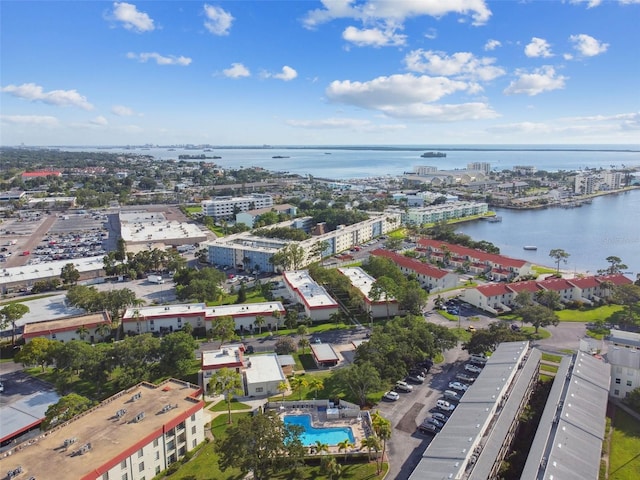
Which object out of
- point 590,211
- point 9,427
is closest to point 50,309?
point 9,427

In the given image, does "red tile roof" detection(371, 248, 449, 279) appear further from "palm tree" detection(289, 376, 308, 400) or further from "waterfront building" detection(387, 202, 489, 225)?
"waterfront building" detection(387, 202, 489, 225)

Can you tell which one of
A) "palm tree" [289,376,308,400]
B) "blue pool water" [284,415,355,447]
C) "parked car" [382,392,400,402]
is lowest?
"blue pool water" [284,415,355,447]

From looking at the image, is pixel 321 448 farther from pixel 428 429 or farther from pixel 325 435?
pixel 428 429

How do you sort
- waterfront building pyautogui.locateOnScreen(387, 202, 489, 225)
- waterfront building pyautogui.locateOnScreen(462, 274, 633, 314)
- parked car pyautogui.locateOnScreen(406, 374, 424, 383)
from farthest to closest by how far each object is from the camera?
waterfront building pyautogui.locateOnScreen(387, 202, 489, 225)
waterfront building pyautogui.locateOnScreen(462, 274, 633, 314)
parked car pyautogui.locateOnScreen(406, 374, 424, 383)

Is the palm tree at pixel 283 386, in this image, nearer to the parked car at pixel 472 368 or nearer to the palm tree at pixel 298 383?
the palm tree at pixel 298 383

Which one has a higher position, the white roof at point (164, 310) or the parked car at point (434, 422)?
the white roof at point (164, 310)

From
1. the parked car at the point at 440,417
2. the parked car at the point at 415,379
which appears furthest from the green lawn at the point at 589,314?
the parked car at the point at 440,417

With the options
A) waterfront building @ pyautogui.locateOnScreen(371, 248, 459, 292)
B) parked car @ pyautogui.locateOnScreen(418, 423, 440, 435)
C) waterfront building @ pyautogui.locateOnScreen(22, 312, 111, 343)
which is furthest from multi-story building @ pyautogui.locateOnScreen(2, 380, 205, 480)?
waterfront building @ pyautogui.locateOnScreen(371, 248, 459, 292)
